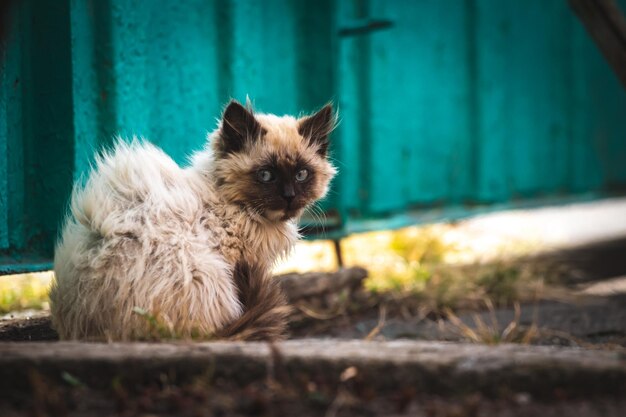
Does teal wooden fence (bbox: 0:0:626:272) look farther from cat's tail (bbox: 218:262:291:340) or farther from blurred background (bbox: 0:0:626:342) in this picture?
cat's tail (bbox: 218:262:291:340)

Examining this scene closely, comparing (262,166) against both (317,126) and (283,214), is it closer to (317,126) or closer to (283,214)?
(283,214)

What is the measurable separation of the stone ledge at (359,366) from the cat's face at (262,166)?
1.07 meters

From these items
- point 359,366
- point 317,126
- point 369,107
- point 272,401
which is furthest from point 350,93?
point 272,401

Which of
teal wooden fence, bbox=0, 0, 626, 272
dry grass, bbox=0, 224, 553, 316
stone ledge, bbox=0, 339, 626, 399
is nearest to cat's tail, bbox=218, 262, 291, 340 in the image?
stone ledge, bbox=0, 339, 626, 399

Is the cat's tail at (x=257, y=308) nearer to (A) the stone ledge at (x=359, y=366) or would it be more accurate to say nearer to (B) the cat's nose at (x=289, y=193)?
(B) the cat's nose at (x=289, y=193)

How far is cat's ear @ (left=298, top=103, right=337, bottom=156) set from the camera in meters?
3.45

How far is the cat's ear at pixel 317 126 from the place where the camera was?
11.3 ft

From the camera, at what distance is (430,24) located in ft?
20.4

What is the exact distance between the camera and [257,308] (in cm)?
287

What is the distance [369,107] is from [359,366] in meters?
3.82

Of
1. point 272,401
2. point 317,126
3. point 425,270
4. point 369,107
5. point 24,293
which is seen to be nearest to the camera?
point 272,401

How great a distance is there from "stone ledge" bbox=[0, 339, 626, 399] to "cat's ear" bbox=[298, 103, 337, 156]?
4.79ft

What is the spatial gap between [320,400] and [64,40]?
2.42m

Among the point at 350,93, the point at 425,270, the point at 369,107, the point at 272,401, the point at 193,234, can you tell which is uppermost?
the point at 350,93
